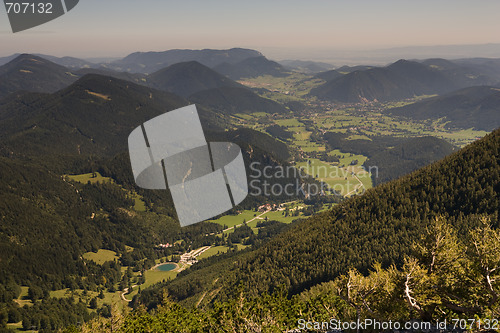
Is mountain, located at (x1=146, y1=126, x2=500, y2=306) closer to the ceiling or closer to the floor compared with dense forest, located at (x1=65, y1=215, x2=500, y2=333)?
closer to the floor

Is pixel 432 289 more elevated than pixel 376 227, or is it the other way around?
pixel 432 289

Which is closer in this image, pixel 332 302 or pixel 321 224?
pixel 332 302

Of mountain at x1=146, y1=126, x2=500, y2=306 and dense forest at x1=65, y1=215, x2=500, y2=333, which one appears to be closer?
dense forest at x1=65, y1=215, x2=500, y2=333

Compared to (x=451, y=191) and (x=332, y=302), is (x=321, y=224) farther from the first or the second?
(x=332, y=302)

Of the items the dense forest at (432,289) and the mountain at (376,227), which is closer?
the dense forest at (432,289)

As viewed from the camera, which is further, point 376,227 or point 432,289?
point 376,227

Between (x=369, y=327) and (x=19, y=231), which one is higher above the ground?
(x=369, y=327)

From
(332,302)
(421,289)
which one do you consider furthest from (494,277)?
(332,302)

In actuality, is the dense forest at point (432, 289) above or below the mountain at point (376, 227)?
above
